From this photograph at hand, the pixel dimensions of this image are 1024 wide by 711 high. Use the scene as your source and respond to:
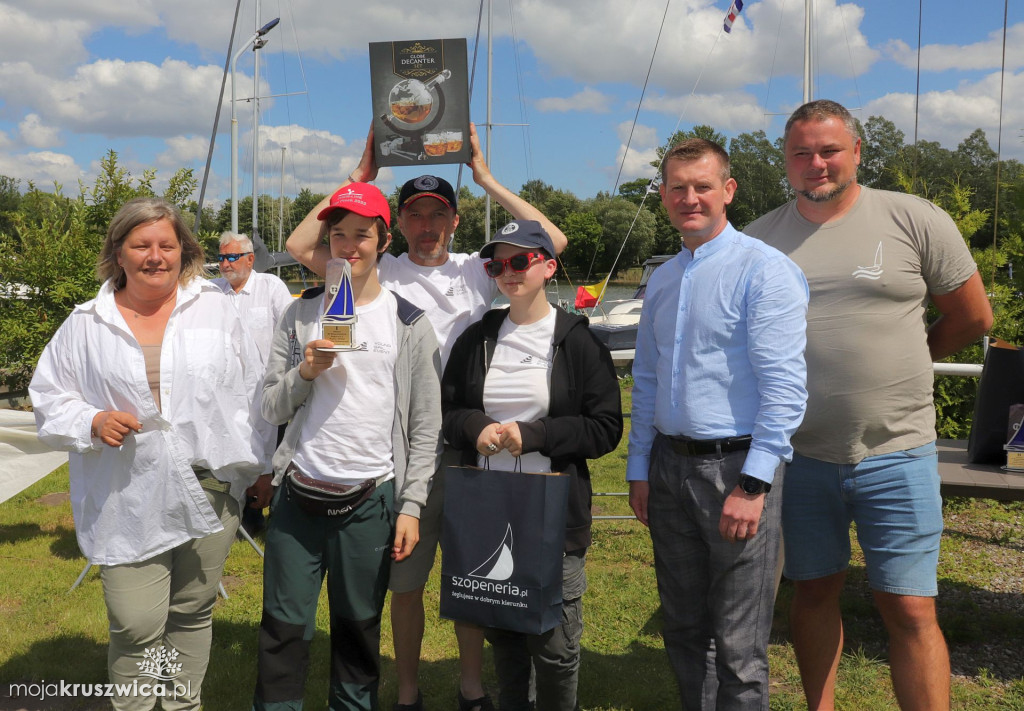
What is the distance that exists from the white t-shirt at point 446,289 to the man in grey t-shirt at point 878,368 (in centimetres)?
132

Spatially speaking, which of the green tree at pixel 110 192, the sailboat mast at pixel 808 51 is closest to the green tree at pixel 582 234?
the sailboat mast at pixel 808 51

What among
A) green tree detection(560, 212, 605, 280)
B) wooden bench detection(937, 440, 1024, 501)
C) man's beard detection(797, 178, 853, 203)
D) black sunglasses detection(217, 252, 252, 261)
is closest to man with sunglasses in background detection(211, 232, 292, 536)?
black sunglasses detection(217, 252, 252, 261)

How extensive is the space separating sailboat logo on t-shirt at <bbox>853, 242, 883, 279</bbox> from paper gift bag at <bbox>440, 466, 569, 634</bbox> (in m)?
1.33

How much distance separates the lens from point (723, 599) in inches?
105

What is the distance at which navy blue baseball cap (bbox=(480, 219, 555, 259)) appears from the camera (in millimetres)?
2941

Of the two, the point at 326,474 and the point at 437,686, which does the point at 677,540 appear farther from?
the point at 437,686

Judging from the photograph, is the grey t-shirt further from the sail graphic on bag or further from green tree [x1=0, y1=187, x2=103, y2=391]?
green tree [x1=0, y1=187, x2=103, y2=391]

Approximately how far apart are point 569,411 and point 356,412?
79cm

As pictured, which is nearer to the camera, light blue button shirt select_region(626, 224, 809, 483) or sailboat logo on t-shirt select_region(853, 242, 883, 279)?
light blue button shirt select_region(626, 224, 809, 483)

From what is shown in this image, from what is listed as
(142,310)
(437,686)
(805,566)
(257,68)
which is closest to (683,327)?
(805,566)

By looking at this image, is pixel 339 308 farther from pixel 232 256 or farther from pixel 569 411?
pixel 232 256

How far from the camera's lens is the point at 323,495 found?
113 inches

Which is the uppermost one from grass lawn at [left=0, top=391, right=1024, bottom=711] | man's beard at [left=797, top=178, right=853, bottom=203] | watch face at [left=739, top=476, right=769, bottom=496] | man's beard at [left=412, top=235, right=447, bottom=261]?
man's beard at [left=797, top=178, right=853, bottom=203]

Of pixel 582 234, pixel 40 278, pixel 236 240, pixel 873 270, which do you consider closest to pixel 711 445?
pixel 873 270
